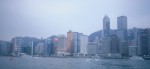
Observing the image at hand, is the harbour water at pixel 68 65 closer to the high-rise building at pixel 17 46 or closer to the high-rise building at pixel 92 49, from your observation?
the high-rise building at pixel 17 46

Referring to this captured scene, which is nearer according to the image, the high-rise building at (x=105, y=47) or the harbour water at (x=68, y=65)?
the harbour water at (x=68, y=65)

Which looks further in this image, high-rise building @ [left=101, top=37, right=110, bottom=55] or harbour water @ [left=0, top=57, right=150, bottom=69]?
high-rise building @ [left=101, top=37, right=110, bottom=55]

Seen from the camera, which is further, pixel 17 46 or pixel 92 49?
pixel 92 49

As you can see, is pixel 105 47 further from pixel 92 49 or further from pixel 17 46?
pixel 17 46

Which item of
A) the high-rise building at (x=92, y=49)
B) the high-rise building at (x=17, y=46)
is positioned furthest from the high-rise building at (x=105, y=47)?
the high-rise building at (x=17, y=46)

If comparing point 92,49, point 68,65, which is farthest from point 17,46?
point 68,65

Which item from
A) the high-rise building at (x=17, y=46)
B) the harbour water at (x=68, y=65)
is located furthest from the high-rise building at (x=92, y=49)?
the harbour water at (x=68, y=65)

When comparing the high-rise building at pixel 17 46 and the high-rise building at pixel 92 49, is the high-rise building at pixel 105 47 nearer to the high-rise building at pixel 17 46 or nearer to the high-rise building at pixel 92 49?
the high-rise building at pixel 92 49

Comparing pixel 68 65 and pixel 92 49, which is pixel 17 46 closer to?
pixel 92 49

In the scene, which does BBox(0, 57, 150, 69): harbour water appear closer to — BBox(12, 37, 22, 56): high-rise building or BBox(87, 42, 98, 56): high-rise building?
BBox(12, 37, 22, 56): high-rise building

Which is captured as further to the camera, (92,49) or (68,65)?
Answer: (92,49)

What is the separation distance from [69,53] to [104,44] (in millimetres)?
11119

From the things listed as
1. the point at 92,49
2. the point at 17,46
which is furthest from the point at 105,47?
the point at 17,46

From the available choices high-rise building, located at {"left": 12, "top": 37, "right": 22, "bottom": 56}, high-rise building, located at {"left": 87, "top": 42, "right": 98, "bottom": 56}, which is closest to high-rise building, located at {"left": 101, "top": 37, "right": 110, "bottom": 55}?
high-rise building, located at {"left": 87, "top": 42, "right": 98, "bottom": 56}
